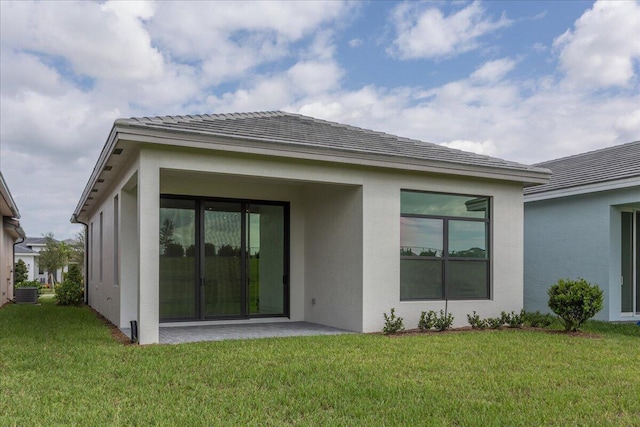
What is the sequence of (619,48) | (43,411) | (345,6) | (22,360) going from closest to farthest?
(43,411), (22,360), (345,6), (619,48)

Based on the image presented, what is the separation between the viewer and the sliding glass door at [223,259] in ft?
36.3

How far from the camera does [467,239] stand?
1133 centimetres

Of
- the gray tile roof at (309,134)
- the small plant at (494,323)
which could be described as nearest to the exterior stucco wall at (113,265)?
the gray tile roof at (309,134)

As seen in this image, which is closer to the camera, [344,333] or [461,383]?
[461,383]

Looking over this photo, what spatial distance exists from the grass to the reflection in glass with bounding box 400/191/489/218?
2921 mm

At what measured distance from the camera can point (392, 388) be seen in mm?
5609

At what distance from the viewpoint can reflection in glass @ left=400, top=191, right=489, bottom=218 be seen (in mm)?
10844

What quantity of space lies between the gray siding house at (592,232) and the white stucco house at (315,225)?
2442 millimetres

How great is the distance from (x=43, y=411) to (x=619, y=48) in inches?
655

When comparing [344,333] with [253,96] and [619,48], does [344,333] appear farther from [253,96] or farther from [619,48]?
[253,96]

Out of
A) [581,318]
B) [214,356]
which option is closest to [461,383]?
[214,356]

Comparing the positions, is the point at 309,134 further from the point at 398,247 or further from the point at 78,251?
the point at 78,251

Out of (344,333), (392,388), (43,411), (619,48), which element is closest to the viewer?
(43,411)

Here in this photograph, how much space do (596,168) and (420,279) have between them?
6910 millimetres
